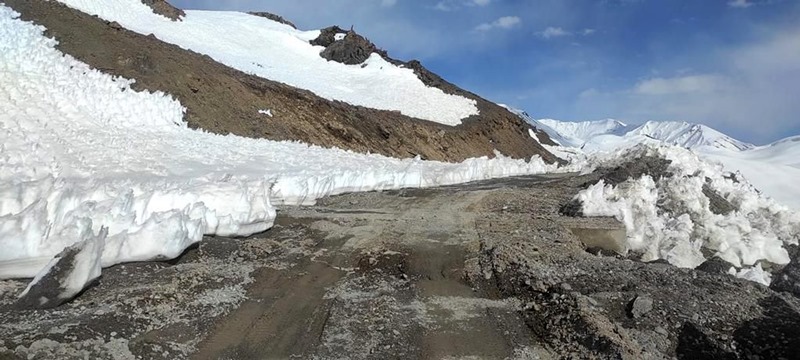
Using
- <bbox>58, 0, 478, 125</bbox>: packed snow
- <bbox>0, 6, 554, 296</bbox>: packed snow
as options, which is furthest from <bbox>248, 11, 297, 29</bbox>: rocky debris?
<bbox>0, 6, 554, 296</bbox>: packed snow

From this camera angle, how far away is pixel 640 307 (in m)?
6.07

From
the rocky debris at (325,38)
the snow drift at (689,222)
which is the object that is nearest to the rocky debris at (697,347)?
the snow drift at (689,222)

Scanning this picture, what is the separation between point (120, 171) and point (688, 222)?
44.4ft

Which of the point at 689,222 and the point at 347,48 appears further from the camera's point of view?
the point at 347,48

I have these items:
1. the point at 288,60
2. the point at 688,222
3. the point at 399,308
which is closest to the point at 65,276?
the point at 399,308

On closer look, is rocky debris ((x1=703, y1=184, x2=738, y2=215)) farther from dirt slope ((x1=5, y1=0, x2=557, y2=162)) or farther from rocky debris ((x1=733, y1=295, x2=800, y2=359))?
dirt slope ((x1=5, y1=0, x2=557, y2=162))

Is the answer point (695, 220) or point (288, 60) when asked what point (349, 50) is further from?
point (695, 220)

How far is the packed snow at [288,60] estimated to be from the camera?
3834cm

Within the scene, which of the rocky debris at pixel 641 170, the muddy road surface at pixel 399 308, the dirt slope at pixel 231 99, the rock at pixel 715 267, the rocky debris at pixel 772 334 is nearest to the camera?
the rocky debris at pixel 772 334

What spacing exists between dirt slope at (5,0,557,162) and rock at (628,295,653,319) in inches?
795

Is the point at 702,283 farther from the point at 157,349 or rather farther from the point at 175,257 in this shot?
the point at 175,257

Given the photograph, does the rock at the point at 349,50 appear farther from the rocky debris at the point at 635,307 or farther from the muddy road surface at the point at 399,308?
the rocky debris at the point at 635,307

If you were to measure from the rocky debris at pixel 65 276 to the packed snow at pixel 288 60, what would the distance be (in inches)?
1250

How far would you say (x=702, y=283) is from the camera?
6.88m
